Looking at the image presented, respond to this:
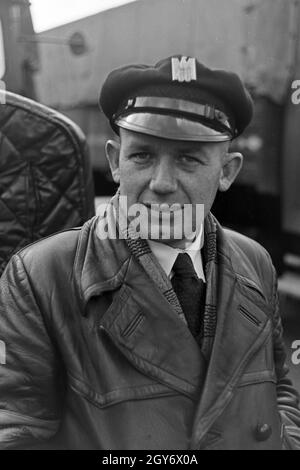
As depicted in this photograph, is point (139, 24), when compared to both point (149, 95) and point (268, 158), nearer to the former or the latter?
point (268, 158)

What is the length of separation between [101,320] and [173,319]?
0.50 feet

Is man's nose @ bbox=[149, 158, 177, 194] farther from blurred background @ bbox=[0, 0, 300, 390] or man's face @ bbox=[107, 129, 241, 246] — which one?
blurred background @ bbox=[0, 0, 300, 390]

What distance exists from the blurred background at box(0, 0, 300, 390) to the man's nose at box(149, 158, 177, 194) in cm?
182

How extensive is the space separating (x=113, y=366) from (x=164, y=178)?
0.40 meters

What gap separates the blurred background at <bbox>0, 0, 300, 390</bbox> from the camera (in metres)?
3.40

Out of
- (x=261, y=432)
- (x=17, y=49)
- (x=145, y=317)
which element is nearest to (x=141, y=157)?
(x=145, y=317)

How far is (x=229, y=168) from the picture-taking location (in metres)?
1.48

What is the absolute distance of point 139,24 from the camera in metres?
3.59

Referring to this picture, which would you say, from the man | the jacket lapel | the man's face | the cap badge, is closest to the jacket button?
the man

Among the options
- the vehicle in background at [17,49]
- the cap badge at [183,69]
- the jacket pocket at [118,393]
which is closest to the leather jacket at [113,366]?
the jacket pocket at [118,393]

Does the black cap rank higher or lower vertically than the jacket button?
higher

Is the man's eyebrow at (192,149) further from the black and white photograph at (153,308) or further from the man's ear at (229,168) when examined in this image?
the man's ear at (229,168)

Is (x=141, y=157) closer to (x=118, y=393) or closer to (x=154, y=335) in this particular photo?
(x=154, y=335)
